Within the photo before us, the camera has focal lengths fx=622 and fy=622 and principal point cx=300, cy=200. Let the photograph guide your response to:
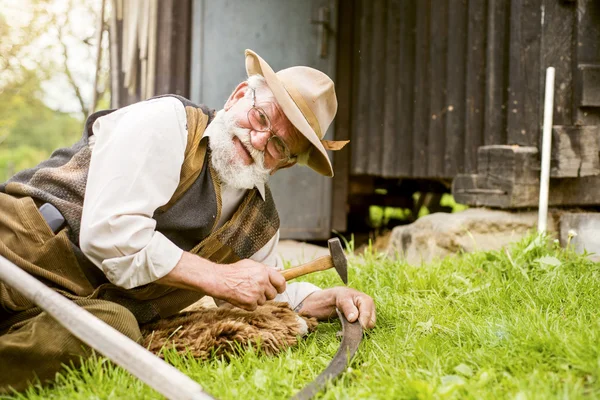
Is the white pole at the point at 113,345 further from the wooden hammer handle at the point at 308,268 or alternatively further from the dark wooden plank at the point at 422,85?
the dark wooden plank at the point at 422,85

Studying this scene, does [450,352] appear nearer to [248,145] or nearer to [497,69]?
[248,145]

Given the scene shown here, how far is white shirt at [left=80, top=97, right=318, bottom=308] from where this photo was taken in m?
2.29

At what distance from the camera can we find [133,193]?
2.34m

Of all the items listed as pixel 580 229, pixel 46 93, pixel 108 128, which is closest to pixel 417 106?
pixel 580 229

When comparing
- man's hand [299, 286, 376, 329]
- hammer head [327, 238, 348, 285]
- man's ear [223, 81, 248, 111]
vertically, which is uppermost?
man's ear [223, 81, 248, 111]

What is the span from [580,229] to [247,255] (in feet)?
8.07

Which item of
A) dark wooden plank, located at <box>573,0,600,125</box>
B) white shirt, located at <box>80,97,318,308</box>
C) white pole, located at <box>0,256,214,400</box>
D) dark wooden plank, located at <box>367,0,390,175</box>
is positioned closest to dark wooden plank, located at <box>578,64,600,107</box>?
dark wooden plank, located at <box>573,0,600,125</box>

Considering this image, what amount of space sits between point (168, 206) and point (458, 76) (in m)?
3.32

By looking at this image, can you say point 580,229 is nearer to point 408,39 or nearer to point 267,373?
point 408,39

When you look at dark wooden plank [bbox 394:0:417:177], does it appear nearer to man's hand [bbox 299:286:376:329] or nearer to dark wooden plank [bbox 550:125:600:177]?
dark wooden plank [bbox 550:125:600:177]

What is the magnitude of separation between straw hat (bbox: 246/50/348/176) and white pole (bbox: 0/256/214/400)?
45.7 inches

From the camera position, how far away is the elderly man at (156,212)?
2.30 metres

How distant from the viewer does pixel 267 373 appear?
224 centimetres

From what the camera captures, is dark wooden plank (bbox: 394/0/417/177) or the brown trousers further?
dark wooden plank (bbox: 394/0/417/177)
